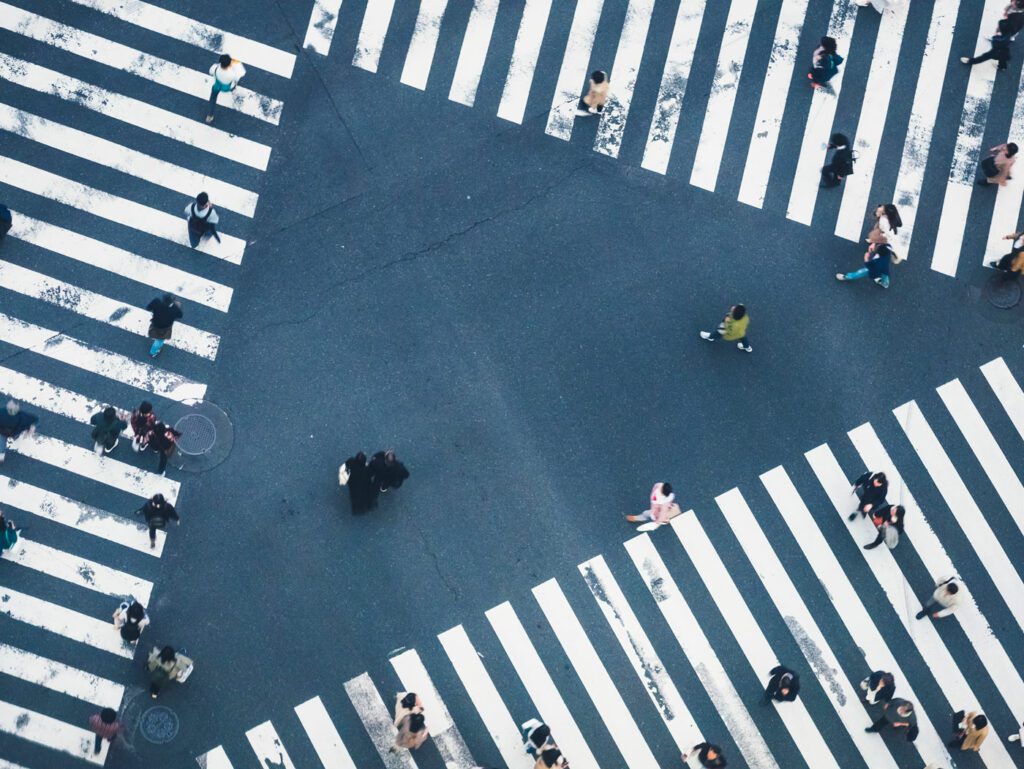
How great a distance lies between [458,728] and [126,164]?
11093 millimetres

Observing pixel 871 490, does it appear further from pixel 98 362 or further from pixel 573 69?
pixel 98 362

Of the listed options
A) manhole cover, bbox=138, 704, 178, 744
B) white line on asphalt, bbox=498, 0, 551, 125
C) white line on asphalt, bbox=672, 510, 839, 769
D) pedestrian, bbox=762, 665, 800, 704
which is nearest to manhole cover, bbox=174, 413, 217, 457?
manhole cover, bbox=138, 704, 178, 744

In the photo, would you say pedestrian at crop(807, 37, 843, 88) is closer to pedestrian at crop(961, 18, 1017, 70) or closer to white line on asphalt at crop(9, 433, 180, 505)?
pedestrian at crop(961, 18, 1017, 70)

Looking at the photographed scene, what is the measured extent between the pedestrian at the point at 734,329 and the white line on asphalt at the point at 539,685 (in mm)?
5755

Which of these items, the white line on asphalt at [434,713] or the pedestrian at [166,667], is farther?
the white line on asphalt at [434,713]

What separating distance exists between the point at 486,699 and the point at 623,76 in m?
11.2

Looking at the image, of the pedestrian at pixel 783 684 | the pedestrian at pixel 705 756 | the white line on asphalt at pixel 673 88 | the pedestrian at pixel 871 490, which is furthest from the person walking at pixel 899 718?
the white line on asphalt at pixel 673 88

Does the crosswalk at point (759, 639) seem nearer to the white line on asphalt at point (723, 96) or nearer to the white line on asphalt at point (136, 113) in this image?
the white line on asphalt at point (723, 96)

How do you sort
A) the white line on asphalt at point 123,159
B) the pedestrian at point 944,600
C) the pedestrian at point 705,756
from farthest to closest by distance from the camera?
the white line on asphalt at point 123,159, the pedestrian at point 944,600, the pedestrian at point 705,756

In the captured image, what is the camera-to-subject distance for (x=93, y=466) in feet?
62.4

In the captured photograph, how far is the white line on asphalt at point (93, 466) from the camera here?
19.0 m

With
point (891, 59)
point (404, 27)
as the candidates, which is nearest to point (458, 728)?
point (404, 27)

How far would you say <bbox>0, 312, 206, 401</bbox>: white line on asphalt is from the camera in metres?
19.4

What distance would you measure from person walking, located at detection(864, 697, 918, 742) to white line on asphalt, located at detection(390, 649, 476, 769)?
21.6 ft
